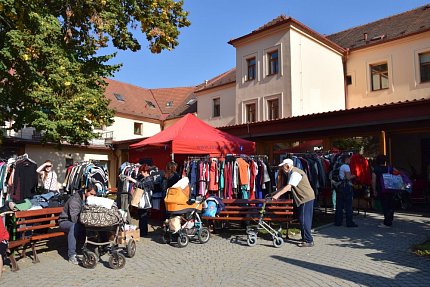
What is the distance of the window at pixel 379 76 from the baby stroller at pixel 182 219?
1659 centimetres

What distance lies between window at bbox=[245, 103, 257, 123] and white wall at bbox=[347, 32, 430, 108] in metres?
5.91

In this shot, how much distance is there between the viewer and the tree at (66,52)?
11.1 meters

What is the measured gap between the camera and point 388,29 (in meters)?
21.9

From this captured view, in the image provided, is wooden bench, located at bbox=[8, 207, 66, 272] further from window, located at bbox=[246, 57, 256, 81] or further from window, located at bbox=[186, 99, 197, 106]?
window, located at bbox=[186, 99, 197, 106]

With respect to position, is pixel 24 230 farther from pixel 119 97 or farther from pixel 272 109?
pixel 119 97

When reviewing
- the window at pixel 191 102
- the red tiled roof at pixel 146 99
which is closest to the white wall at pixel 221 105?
the window at pixel 191 102

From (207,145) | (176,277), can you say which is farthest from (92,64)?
(176,277)

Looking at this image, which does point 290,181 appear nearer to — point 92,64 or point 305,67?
point 92,64

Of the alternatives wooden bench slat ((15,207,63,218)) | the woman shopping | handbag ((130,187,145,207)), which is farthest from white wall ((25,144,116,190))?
wooden bench slat ((15,207,63,218))

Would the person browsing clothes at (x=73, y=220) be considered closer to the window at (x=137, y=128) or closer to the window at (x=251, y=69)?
the window at (x=251, y=69)

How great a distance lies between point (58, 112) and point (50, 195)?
194 inches

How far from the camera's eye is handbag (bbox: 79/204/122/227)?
5.91 m

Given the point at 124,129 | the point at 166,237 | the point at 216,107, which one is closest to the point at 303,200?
the point at 166,237

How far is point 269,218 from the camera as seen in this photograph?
7.63m
